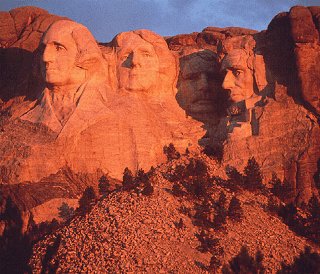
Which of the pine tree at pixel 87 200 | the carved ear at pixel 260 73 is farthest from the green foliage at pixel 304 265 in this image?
the carved ear at pixel 260 73

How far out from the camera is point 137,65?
37.6m

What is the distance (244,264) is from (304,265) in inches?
93.7

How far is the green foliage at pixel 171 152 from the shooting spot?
36188 mm

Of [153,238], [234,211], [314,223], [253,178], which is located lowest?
[153,238]

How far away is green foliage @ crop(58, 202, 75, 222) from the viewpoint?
110 feet

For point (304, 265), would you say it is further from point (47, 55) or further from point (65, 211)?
point (47, 55)

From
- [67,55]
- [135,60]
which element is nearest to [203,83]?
[135,60]

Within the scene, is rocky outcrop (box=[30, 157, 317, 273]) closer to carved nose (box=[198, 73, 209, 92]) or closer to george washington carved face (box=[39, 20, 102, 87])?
george washington carved face (box=[39, 20, 102, 87])

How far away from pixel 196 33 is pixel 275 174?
1211 cm

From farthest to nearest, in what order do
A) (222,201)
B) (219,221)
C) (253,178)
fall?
1. (253,178)
2. (222,201)
3. (219,221)

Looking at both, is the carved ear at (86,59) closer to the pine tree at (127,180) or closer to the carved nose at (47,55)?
the carved nose at (47,55)

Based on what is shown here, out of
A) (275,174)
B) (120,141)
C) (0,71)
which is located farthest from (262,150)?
(0,71)

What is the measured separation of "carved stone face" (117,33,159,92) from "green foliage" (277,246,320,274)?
11946mm

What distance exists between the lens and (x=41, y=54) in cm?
3712
